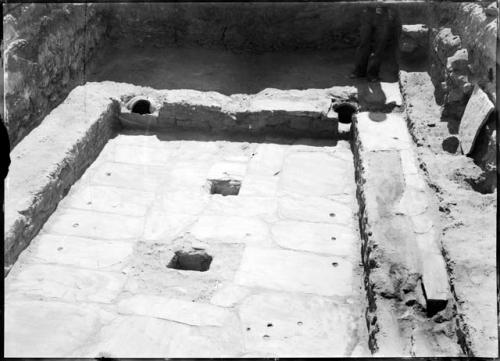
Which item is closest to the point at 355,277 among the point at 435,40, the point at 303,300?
the point at 303,300

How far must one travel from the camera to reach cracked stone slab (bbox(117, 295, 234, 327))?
5.67m

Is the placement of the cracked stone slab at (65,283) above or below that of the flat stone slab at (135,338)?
below

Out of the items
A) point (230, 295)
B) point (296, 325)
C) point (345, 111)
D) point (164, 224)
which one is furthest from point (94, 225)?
point (345, 111)

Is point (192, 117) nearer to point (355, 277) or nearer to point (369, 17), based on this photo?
point (369, 17)

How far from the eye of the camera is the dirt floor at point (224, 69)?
9234mm

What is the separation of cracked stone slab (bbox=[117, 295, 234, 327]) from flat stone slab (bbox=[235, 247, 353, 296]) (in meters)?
0.43

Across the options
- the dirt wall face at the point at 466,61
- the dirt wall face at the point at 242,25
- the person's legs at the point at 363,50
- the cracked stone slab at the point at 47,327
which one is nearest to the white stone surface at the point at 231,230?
the cracked stone slab at the point at 47,327

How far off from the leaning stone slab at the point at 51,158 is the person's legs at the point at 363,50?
2.93 metres

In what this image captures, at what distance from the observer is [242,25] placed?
10039 millimetres

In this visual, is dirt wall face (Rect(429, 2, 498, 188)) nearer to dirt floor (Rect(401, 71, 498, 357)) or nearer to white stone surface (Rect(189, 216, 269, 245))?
dirt floor (Rect(401, 71, 498, 357))

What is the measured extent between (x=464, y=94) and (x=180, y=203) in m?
2.96

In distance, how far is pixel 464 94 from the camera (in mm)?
7461

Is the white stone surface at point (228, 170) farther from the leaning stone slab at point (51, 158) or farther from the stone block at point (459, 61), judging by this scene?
the stone block at point (459, 61)

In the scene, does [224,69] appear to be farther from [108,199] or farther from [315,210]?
[315,210]
